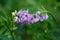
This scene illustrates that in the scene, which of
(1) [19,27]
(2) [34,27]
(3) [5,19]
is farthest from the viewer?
(1) [19,27]

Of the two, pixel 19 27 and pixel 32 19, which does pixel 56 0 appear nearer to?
pixel 19 27

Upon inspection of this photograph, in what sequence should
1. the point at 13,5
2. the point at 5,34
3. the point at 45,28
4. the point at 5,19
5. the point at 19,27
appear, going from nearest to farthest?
the point at 5,19 < the point at 5,34 < the point at 45,28 < the point at 19,27 < the point at 13,5

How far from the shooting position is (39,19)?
1773 mm

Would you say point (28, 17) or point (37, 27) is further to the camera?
point (37, 27)

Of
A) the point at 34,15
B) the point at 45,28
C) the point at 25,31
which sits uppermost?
the point at 34,15

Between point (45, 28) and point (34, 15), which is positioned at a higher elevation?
point (34, 15)

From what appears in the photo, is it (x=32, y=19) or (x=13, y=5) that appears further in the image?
(x=13, y=5)

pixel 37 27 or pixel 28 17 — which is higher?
pixel 28 17

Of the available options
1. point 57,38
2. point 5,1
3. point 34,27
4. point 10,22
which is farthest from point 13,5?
point 10,22

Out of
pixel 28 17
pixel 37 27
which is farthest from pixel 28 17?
pixel 37 27

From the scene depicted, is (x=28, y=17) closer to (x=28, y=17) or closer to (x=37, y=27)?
(x=28, y=17)

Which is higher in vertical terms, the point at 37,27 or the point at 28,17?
the point at 28,17

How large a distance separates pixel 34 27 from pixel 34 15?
430mm

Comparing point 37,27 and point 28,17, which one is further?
point 37,27
